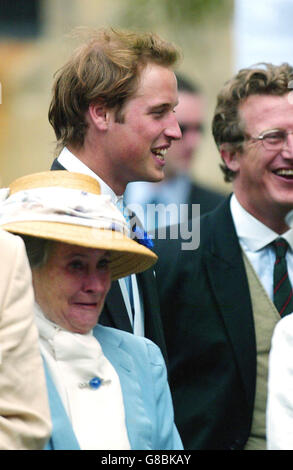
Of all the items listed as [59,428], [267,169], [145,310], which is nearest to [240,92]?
[267,169]

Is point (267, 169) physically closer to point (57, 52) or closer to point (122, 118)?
point (122, 118)

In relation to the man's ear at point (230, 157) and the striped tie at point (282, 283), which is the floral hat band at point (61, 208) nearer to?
the striped tie at point (282, 283)

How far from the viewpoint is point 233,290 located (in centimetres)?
501

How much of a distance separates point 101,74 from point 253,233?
116cm

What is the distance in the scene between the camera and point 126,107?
179 inches

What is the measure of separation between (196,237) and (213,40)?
5688 mm

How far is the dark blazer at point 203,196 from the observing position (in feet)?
26.7

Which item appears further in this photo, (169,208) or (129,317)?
(169,208)

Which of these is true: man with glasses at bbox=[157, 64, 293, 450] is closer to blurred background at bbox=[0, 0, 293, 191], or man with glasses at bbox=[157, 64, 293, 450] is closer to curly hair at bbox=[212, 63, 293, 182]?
curly hair at bbox=[212, 63, 293, 182]

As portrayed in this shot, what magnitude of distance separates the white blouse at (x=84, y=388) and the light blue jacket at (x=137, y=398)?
4 centimetres

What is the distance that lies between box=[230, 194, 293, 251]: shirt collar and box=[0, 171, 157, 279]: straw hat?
1.51 metres

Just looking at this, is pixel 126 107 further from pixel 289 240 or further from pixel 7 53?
pixel 7 53

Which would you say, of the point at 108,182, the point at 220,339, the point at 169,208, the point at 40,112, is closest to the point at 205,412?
the point at 220,339

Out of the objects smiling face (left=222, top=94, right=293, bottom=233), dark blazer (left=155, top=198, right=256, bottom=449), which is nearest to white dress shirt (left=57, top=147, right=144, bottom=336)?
dark blazer (left=155, top=198, right=256, bottom=449)
